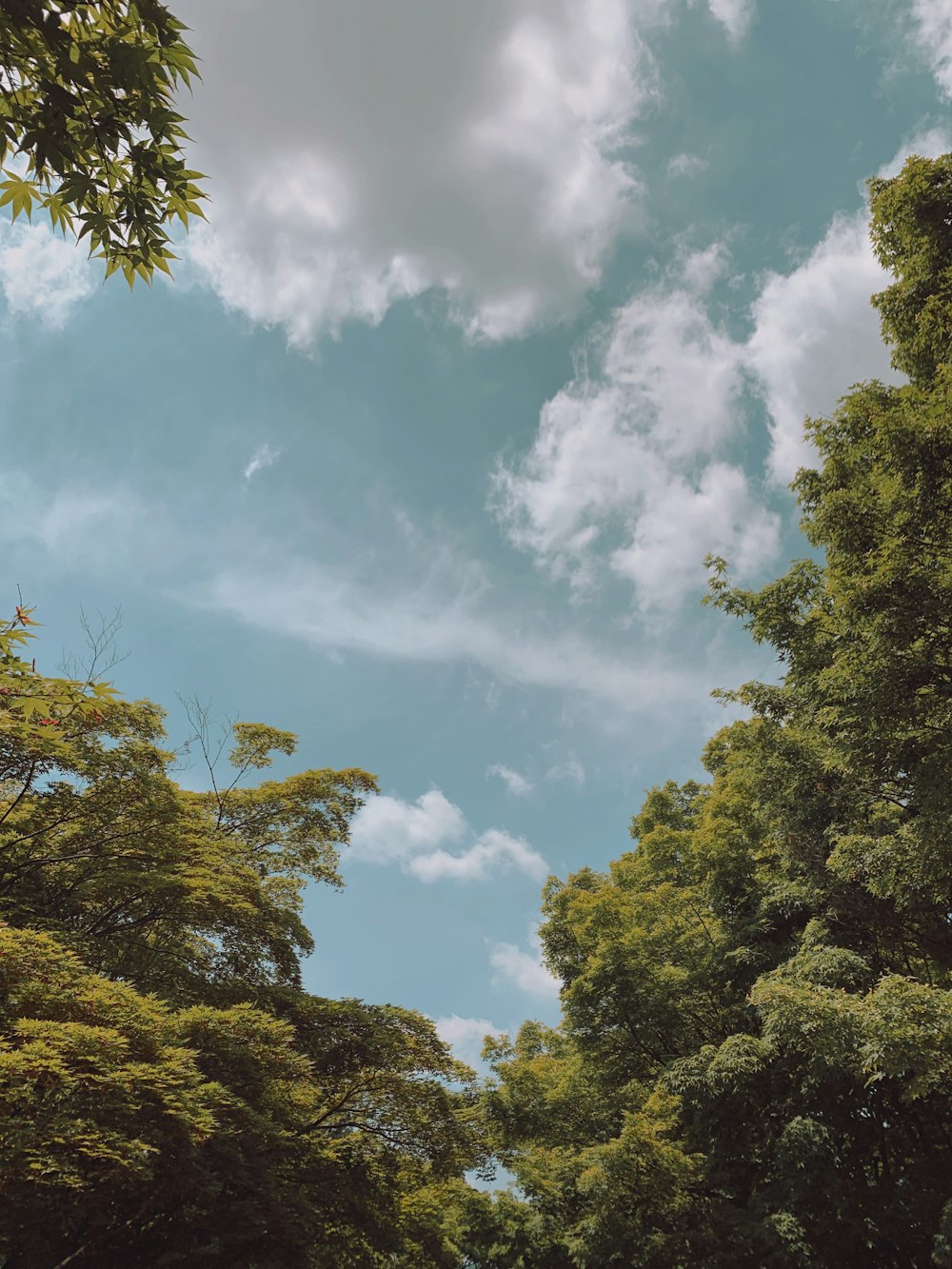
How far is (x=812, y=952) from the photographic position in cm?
1152

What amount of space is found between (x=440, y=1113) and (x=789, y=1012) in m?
6.09

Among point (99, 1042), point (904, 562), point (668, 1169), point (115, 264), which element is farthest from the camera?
point (668, 1169)

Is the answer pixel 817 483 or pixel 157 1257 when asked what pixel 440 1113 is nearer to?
pixel 157 1257

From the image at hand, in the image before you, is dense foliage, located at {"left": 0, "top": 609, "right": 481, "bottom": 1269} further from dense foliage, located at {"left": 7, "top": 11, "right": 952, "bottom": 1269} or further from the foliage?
the foliage

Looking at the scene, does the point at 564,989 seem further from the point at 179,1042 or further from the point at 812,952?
the point at 179,1042

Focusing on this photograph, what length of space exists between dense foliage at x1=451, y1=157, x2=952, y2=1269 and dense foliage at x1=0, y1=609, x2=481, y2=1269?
3.52 metres

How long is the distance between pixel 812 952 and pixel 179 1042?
1028cm

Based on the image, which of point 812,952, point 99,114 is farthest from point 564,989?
point 99,114

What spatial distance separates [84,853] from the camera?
895cm

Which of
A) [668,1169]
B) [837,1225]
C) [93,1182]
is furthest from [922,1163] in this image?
[93,1182]

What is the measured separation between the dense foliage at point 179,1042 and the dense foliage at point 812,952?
3.52 metres

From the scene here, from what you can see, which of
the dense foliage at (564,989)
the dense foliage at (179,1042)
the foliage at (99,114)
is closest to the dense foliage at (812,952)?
the dense foliage at (564,989)

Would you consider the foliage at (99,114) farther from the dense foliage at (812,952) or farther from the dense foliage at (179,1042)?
the dense foliage at (812,952)

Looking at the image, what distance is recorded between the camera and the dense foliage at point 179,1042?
5.81 metres
